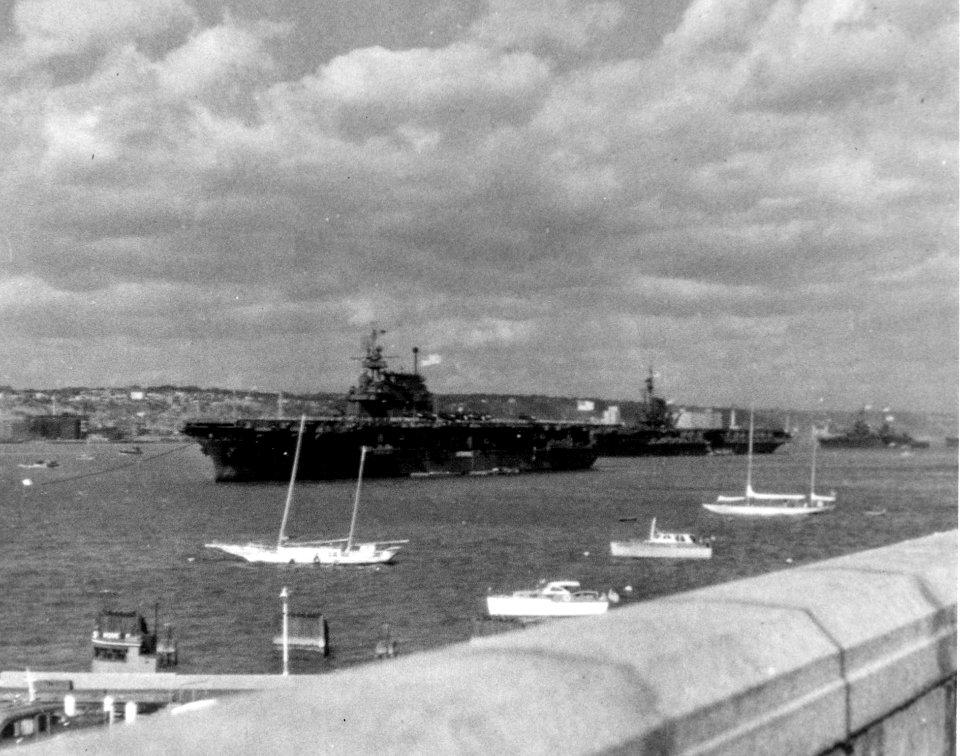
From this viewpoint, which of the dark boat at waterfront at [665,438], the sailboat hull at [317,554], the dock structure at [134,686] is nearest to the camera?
the dock structure at [134,686]

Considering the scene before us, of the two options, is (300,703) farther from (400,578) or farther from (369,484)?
(369,484)

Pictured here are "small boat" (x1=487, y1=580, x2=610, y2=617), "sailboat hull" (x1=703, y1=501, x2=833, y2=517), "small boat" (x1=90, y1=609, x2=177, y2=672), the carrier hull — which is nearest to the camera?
"small boat" (x1=90, y1=609, x2=177, y2=672)

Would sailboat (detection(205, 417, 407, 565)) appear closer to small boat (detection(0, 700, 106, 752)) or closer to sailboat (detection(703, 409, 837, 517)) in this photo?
small boat (detection(0, 700, 106, 752))

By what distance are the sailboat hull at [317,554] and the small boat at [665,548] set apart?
9.38m

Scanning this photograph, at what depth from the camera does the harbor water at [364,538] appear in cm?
3152

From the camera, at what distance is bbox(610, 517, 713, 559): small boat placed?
4694cm

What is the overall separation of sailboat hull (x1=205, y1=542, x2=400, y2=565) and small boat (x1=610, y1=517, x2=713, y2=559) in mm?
9377

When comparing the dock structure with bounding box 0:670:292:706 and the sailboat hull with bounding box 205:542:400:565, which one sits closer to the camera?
the dock structure with bounding box 0:670:292:706

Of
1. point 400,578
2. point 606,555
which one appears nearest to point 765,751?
point 400,578

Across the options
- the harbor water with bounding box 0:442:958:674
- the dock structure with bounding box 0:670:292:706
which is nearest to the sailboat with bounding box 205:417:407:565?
the harbor water with bounding box 0:442:958:674

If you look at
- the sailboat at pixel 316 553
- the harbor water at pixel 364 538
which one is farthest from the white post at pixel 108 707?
the sailboat at pixel 316 553

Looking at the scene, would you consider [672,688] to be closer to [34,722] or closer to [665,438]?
[34,722]

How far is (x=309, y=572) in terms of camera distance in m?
44.6

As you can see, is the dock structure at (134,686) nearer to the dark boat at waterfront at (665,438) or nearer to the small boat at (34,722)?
the small boat at (34,722)
